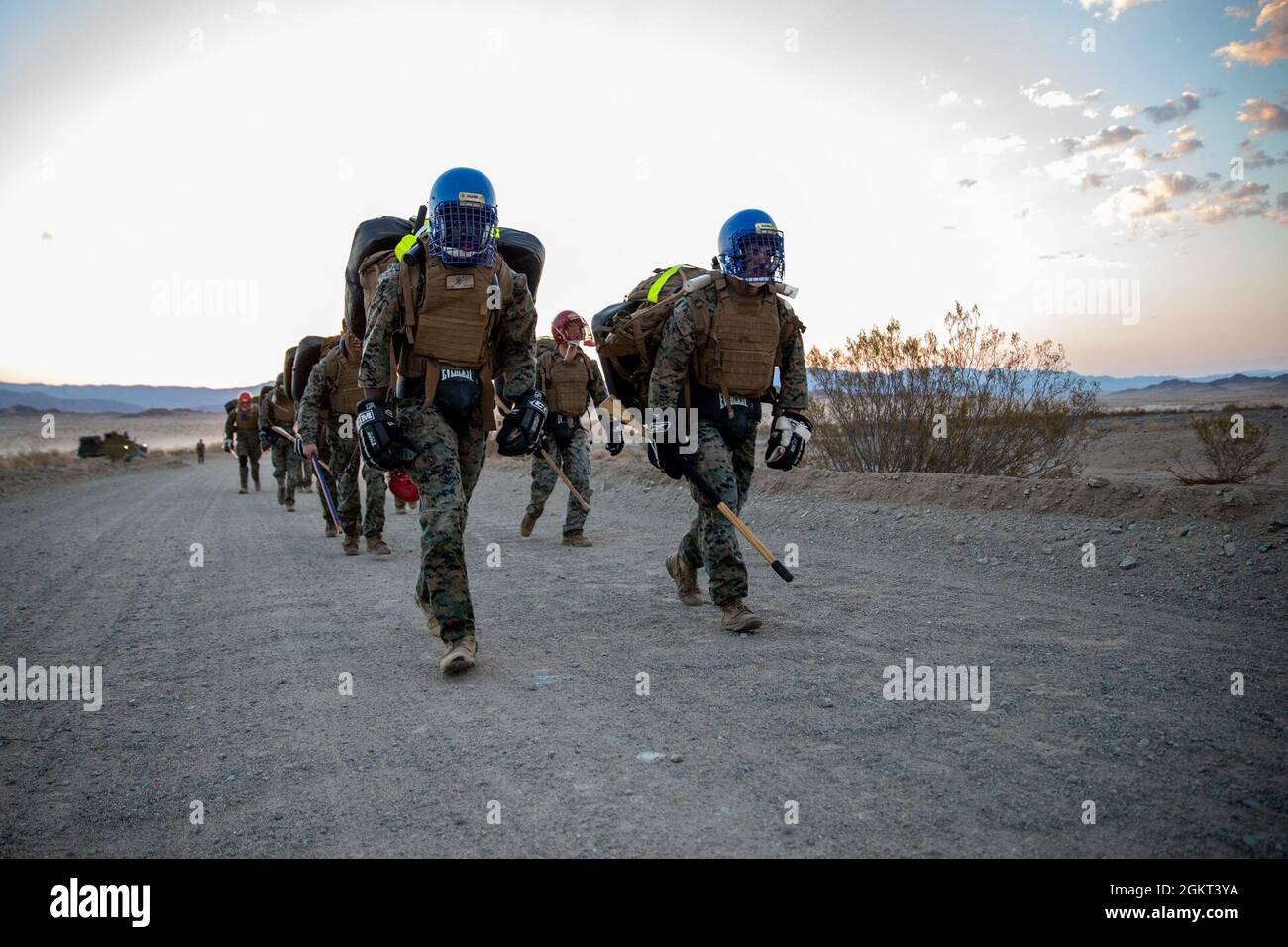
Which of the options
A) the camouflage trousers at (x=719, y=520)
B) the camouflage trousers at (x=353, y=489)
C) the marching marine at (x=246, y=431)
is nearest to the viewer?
the camouflage trousers at (x=719, y=520)

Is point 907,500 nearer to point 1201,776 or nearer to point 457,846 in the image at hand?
point 1201,776

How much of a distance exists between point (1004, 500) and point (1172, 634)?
3.94 m

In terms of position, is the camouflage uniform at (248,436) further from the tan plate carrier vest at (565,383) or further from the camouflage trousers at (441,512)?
the camouflage trousers at (441,512)

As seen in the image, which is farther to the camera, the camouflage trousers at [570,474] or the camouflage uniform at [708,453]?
the camouflage trousers at [570,474]

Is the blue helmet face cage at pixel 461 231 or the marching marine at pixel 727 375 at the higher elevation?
the blue helmet face cage at pixel 461 231

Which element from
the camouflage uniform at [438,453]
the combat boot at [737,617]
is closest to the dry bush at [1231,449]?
the combat boot at [737,617]

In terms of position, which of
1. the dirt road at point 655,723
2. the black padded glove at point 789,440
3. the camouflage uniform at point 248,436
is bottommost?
the dirt road at point 655,723

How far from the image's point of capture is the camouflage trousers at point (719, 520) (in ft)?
17.4

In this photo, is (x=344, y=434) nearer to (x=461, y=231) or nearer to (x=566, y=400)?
(x=566, y=400)

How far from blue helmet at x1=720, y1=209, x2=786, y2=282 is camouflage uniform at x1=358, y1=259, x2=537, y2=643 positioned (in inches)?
55.9

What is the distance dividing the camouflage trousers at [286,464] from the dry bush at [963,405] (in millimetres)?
10339

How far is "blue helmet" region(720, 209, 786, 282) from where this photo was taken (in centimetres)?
542

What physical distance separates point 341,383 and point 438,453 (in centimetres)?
566

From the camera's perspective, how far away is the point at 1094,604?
580 centimetres
